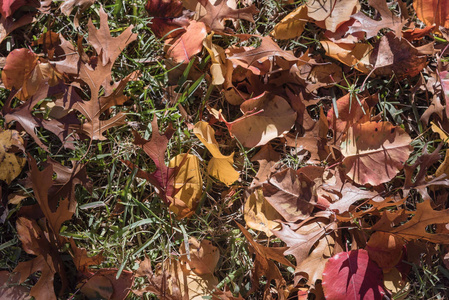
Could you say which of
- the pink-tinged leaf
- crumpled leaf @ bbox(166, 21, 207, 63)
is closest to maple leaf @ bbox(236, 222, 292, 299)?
A: the pink-tinged leaf

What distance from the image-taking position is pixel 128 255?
5.14ft

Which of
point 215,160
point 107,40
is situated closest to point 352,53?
point 215,160

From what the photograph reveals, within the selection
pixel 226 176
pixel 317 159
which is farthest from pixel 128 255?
pixel 317 159

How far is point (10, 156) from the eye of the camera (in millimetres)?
1500

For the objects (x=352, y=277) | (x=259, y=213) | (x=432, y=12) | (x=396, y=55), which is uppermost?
(x=432, y=12)

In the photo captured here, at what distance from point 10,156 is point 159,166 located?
0.51m

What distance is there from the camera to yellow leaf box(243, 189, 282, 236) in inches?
60.6

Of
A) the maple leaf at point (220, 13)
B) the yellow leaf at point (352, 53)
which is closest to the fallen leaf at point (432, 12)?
the yellow leaf at point (352, 53)

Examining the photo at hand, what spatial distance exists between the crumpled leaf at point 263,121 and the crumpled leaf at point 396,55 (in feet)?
1.26

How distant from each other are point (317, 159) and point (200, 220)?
488 millimetres

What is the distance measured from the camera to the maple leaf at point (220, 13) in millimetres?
1606

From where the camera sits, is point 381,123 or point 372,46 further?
point 372,46

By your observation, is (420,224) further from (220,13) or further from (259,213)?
(220,13)

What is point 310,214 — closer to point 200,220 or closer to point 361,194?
point 361,194
